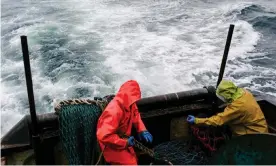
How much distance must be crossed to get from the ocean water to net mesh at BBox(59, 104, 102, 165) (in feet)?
16.8

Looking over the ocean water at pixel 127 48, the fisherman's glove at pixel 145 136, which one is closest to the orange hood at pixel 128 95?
the fisherman's glove at pixel 145 136

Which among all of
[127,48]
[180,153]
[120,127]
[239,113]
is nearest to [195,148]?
[180,153]

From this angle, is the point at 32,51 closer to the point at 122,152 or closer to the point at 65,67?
the point at 65,67

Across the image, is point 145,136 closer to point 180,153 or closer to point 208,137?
point 180,153

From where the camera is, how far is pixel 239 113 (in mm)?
4527

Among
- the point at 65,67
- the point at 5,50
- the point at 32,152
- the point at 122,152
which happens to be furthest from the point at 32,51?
the point at 122,152

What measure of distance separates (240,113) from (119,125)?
69.9 inches

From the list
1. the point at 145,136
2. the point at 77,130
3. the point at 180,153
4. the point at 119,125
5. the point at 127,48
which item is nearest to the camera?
the point at 119,125

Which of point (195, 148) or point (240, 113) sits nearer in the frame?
point (240, 113)

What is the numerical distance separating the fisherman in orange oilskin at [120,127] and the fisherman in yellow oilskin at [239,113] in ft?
3.05

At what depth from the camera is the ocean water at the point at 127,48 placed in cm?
1109

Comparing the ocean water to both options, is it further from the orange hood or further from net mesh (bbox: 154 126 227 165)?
the orange hood

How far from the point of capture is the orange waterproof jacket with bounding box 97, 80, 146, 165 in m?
3.90

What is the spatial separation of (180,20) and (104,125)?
625 inches
